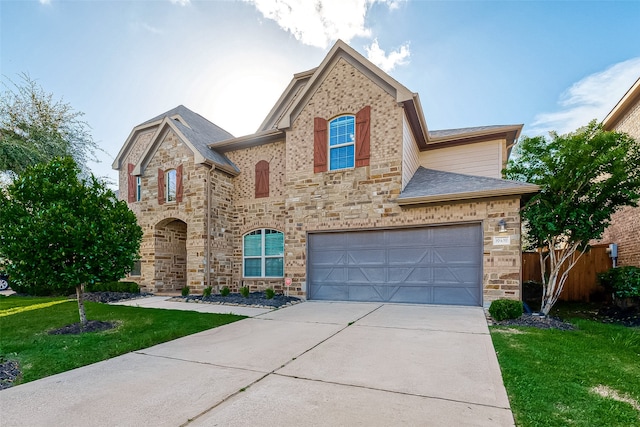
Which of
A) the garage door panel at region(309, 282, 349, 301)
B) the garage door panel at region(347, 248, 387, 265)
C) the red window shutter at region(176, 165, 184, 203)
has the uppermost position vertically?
the red window shutter at region(176, 165, 184, 203)

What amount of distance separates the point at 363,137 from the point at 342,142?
2.69 ft

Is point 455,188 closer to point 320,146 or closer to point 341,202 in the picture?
point 341,202

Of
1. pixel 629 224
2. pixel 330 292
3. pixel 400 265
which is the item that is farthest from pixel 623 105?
pixel 330 292

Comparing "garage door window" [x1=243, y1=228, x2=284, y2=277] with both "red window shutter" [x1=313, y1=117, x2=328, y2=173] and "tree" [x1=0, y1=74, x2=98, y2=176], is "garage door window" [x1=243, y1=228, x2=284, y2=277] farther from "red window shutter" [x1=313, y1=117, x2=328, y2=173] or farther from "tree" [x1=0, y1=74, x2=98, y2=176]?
"tree" [x1=0, y1=74, x2=98, y2=176]

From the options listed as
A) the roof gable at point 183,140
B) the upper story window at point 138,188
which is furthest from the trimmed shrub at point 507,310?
the upper story window at point 138,188

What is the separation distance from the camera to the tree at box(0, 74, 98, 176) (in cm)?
1294

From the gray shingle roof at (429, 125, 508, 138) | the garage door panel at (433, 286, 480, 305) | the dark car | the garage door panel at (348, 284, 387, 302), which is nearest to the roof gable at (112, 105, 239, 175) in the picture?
the garage door panel at (348, 284, 387, 302)

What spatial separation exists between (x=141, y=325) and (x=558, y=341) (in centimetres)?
856

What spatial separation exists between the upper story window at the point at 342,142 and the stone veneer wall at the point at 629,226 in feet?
30.7

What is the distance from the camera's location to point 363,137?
9.84 meters

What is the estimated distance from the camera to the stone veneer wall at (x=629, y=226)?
996 centimetres

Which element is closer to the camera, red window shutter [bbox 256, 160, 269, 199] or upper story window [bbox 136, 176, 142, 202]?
red window shutter [bbox 256, 160, 269, 199]

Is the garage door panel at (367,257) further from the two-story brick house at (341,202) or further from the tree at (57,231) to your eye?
the tree at (57,231)

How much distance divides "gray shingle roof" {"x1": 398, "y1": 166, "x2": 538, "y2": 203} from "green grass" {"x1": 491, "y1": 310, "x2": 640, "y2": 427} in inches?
141
